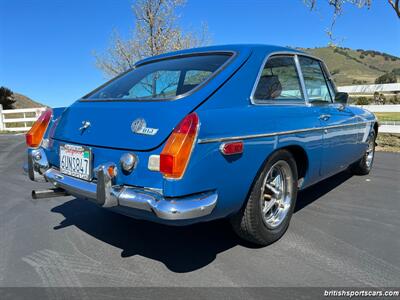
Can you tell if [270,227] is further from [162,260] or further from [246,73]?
[246,73]

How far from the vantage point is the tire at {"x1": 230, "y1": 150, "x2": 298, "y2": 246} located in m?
2.66

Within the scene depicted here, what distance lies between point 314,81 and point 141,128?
2.30 metres

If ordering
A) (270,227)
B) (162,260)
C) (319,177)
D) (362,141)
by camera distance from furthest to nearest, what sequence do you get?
(362,141) → (319,177) → (270,227) → (162,260)

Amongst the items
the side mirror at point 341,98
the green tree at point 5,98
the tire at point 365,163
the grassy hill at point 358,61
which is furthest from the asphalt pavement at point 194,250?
the grassy hill at point 358,61

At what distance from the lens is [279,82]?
315cm

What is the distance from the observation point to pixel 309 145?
321 centimetres

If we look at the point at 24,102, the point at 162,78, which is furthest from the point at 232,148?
the point at 24,102

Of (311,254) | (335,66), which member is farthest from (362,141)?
(335,66)

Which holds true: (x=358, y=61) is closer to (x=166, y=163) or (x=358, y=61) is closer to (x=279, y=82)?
(x=279, y=82)

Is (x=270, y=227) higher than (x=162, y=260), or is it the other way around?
(x=270, y=227)

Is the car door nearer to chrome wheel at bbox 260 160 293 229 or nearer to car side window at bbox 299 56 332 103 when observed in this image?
car side window at bbox 299 56 332 103

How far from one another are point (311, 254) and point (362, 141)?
2.54m

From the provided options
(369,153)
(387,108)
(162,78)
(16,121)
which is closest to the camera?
(162,78)

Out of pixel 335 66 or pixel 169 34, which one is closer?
pixel 169 34
